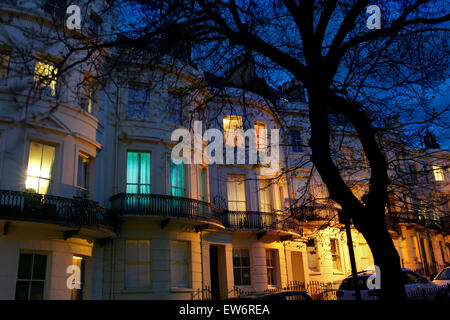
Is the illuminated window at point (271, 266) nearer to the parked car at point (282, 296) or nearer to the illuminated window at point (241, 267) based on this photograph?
the illuminated window at point (241, 267)

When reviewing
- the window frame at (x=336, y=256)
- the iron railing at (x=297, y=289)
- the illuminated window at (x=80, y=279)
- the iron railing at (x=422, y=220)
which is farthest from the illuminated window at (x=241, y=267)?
the iron railing at (x=422, y=220)

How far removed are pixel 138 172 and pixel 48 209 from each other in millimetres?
4981

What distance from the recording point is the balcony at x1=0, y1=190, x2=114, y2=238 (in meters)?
12.6

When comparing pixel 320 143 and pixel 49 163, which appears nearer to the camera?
pixel 320 143

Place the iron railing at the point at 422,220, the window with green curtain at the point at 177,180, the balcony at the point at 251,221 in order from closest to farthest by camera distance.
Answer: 1. the iron railing at the point at 422,220
2. the window with green curtain at the point at 177,180
3. the balcony at the point at 251,221

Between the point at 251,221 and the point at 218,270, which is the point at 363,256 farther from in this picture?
the point at 218,270

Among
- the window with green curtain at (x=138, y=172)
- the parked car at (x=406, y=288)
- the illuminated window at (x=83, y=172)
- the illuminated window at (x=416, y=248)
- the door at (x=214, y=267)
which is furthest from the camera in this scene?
the illuminated window at (x=416, y=248)

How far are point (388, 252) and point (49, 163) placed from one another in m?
12.5

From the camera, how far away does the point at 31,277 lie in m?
13.1

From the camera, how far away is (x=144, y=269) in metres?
16.6

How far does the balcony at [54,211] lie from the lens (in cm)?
1259

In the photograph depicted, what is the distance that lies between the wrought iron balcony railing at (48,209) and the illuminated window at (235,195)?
8.56 meters
